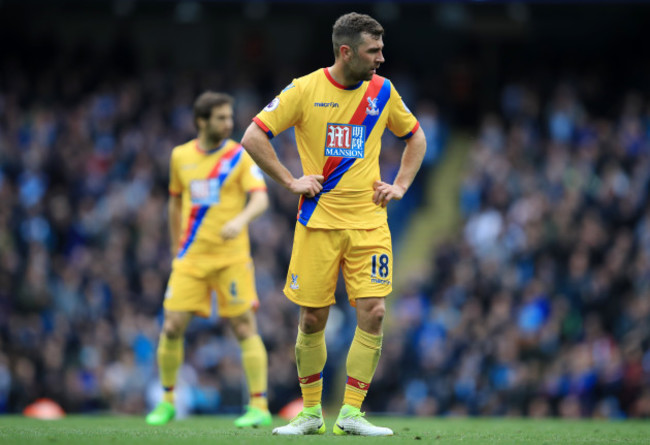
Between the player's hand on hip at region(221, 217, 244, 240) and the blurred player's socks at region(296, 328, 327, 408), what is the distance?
1800mm

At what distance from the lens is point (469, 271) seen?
1669 centimetres

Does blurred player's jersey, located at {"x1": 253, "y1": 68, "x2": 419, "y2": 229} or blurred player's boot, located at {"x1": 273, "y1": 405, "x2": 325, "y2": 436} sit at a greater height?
blurred player's jersey, located at {"x1": 253, "y1": 68, "x2": 419, "y2": 229}

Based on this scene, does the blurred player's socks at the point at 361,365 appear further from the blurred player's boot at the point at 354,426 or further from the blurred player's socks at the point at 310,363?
the blurred player's socks at the point at 310,363

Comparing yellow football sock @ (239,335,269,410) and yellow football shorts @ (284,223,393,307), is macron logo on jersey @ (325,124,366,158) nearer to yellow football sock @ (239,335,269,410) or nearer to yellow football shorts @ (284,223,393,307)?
yellow football shorts @ (284,223,393,307)

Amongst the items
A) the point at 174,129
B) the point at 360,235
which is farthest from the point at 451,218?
the point at 360,235

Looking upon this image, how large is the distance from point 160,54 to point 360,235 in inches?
663

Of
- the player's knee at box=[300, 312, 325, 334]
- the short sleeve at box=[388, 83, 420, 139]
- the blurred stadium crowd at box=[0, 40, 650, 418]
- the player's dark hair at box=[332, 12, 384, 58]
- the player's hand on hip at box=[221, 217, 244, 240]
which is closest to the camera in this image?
the player's dark hair at box=[332, 12, 384, 58]

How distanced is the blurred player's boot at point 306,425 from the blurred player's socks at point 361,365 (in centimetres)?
28

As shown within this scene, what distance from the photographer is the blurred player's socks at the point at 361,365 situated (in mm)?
7324

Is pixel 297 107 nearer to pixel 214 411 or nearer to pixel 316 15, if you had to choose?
pixel 214 411

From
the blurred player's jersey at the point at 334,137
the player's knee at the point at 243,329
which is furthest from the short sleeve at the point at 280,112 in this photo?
the player's knee at the point at 243,329

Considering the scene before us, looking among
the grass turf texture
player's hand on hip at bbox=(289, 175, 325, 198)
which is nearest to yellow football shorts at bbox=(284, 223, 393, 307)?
player's hand on hip at bbox=(289, 175, 325, 198)

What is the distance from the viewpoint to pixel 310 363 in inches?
298

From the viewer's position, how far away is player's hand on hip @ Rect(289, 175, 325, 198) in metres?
7.29
